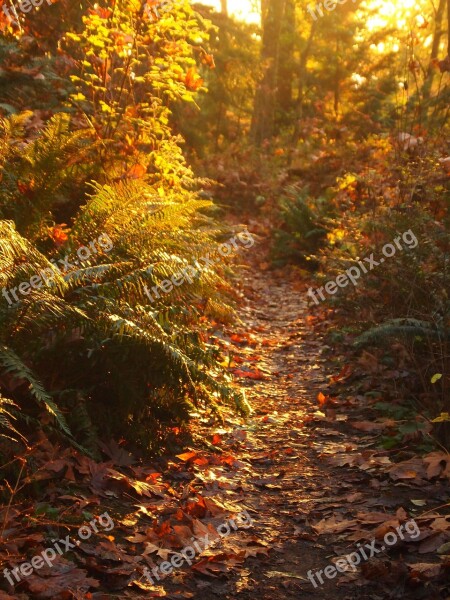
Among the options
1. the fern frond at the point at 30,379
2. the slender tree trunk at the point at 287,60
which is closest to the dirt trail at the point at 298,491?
the fern frond at the point at 30,379

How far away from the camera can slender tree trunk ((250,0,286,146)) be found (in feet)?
55.6

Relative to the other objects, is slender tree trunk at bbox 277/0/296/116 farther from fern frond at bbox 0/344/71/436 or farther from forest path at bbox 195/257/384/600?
fern frond at bbox 0/344/71/436

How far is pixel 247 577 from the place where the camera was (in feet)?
9.81

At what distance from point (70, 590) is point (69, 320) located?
1.51 m

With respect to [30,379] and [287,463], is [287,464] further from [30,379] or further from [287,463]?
[30,379]

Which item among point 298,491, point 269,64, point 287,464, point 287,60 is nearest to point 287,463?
point 287,464

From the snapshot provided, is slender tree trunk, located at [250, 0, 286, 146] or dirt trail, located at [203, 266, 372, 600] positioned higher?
slender tree trunk, located at [250, 0, 286, 146]

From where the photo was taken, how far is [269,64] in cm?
1706

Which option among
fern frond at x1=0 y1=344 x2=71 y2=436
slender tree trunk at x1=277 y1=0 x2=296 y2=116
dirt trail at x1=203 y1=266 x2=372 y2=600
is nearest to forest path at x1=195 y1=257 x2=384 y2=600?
dirt trail at x1=203 y1=266 x2=372 y2=600

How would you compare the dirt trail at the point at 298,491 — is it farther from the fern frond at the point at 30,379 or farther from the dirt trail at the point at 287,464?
the fern frond at the point at 30,379

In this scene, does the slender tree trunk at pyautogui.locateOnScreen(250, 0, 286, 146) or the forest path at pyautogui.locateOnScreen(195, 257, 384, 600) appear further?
the slender tree trunk at pyautogui.locateOnScreen(250, 0, 286, 146)

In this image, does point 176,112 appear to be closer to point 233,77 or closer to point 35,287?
point 233,77

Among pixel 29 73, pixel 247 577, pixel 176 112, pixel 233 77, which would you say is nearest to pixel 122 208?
pixel 247 577

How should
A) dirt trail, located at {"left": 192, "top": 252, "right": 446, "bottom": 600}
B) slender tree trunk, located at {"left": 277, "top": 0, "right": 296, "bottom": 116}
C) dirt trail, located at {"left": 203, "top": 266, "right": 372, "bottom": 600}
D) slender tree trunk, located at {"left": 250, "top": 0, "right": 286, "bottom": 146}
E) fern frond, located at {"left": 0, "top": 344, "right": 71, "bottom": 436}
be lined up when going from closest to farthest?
dirt trail, located at {"left": 192, "top": 252, "right": 446, "bottom": 600}
dirt trail, located at {"left": 203, "top": 266, "right": 372, "bottom": 600}
fern frond, located at {"left": 0, "top": 344, "right": 71, "bottom": 436}
slender tree trunk, located at {"left": 250, "top": 0, "right": 286, "bottom": 146}
slender tree trunk, located at {"left": 277, "top": 0, "right": 296, "bottom": 116}
